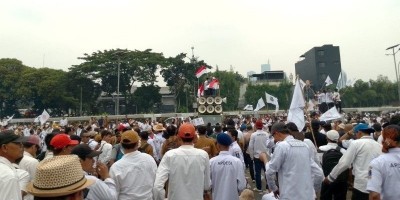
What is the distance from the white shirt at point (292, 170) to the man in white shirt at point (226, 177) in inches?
21.9

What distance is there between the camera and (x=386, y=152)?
4.35 meters

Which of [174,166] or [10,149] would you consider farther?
[174,166]

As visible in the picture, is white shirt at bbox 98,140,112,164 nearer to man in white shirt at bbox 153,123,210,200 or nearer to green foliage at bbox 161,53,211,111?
man in white shirt at bbox 153,123,210,200

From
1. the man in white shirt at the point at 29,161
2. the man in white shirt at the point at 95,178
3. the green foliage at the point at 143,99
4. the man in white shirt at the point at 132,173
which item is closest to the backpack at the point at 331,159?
the man in white shirt at the point at 132,173

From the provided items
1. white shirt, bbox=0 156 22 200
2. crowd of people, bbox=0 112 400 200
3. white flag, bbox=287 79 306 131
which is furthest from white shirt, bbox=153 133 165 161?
white shirt, bbox=0 156 22 200

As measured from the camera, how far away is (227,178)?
212 inches

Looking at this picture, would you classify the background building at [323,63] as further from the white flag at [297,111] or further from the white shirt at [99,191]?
the white shirt at [99,191]

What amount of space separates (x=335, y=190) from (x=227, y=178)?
257cm

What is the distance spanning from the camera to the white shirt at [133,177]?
457 cm

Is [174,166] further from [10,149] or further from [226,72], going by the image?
[226,72]

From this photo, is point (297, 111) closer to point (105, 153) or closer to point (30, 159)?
point (105, 153)

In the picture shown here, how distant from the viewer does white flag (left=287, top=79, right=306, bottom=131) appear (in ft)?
27.7

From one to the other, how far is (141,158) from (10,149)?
1.48 meters

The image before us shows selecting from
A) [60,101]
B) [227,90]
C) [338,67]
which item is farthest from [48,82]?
[338,67]
